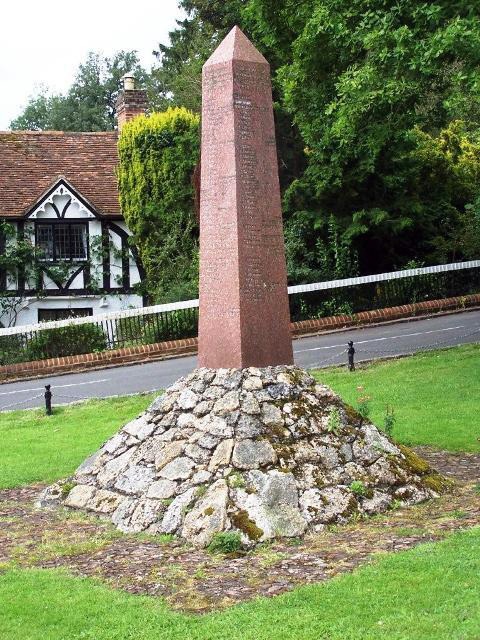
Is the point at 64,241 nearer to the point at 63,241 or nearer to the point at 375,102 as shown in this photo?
the point at 63,241

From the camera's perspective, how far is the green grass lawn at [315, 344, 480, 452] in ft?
38.9

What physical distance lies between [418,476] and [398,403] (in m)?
5.19

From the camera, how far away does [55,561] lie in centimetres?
752

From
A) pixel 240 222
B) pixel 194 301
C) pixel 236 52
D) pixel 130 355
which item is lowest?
pixel 130 355

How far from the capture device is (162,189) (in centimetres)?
2819

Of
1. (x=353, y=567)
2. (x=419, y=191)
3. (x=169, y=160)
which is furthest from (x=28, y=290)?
(x=353, y=567)

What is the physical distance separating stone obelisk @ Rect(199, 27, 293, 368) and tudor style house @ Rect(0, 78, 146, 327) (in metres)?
20.1

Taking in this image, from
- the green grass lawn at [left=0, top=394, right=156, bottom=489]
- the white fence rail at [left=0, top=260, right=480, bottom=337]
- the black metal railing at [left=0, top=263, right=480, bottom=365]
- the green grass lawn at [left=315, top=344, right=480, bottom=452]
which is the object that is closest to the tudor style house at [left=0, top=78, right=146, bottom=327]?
the white fence rail at [left=0, top=260, right=480, bottom=337]

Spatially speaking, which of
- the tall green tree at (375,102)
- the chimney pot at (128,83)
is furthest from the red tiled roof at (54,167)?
the tall green tree at (375,102)

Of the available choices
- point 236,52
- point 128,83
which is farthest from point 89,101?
point 236,52

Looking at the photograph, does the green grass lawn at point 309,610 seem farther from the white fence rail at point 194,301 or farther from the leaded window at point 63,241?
the leaded window at point 63,241

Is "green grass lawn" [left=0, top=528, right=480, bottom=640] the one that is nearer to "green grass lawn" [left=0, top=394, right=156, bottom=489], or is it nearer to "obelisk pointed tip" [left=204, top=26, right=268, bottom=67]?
"green grass lawn" [left=0, top=394, right=156, bottom=489]

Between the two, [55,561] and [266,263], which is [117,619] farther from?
[266,263]

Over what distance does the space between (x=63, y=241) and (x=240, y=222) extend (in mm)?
21249
